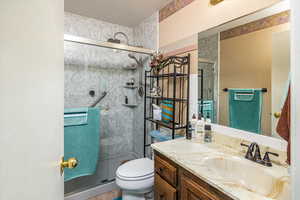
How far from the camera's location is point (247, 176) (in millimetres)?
900

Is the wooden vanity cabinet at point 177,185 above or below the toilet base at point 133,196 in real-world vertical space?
above

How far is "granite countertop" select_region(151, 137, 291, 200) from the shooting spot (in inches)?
26.7

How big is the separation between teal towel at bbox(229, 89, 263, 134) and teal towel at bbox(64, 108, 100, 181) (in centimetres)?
151

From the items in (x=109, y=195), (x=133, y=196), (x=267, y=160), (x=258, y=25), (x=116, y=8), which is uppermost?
(x=116, y=8)

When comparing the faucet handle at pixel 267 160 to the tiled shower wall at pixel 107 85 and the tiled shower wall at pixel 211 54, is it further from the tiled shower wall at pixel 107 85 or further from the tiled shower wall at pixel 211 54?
the tiled shower wall at pixel 107 85

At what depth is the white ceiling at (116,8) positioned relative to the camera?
184cm

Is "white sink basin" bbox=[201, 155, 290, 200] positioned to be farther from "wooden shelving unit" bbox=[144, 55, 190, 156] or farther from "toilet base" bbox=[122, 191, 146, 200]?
"toilet base" bbox=[122, 191, 146, 200]

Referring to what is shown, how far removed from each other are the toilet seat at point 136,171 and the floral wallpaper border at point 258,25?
143 centimetres

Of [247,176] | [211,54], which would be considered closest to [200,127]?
[247,176]

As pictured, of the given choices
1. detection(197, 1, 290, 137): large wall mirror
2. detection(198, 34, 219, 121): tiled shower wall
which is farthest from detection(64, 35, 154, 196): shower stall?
detection(197, 1, 290, 137): large wall mirror

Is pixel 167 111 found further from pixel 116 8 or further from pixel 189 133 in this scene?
pixel 116 8

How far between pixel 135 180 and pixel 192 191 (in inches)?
28.3

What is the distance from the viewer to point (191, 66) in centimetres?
153

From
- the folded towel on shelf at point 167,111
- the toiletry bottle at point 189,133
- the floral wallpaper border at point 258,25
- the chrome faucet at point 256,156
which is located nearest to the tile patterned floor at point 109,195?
the folded towel on shelf at point 167,111
